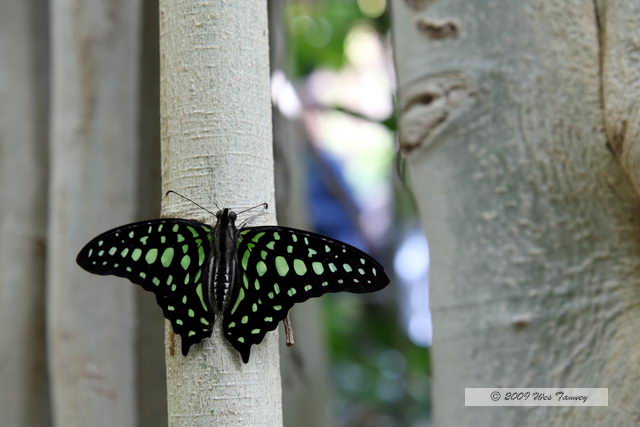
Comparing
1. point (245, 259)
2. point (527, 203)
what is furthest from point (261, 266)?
point (527, 203)

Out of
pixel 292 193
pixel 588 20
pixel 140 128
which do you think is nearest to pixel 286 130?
pixel 292 193

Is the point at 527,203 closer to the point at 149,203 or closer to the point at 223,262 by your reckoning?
the point at 223,262

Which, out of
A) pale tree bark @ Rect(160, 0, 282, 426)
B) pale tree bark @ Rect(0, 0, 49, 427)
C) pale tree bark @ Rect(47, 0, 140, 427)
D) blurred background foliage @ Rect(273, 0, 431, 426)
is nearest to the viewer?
pale tree bark @ Rect(160, 0, 282, 426)

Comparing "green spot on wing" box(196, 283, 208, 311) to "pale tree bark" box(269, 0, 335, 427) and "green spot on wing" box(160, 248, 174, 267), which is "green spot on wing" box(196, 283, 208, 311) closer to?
"green spot on wing" box(160, 248, 174, 267)

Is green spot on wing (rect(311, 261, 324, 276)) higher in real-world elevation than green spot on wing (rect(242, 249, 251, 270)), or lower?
lower

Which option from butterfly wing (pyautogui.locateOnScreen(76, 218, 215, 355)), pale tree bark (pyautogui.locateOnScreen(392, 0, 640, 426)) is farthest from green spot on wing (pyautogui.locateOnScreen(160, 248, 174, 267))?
pale tree bark (pyautogui.locateOnScreen(392, 0, 640, 426))

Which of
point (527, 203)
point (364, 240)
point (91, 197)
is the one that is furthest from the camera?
point (364, 240)

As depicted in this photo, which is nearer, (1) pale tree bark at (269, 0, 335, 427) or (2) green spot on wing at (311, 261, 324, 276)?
(2) green spot on wing at (311, 261, 324, 276)
